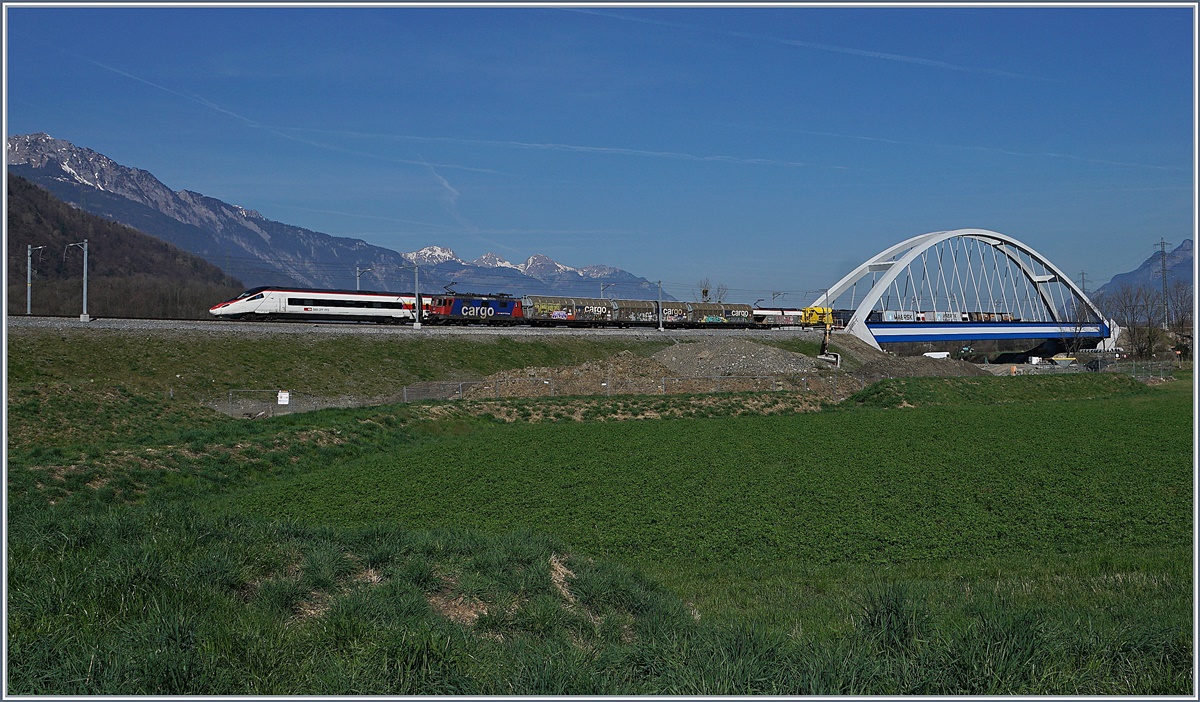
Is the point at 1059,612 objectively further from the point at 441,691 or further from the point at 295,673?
the point at 295,673

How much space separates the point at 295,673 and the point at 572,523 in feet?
32.9

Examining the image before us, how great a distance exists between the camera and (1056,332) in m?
112

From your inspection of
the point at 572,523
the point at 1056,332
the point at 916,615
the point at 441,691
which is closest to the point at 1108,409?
the point at 572,523

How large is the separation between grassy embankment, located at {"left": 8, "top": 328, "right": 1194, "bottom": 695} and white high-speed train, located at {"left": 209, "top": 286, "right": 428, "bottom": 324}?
3828cm

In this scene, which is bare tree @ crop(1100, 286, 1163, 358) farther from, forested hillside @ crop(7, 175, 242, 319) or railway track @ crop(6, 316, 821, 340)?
forested hillside @ crop(7, 175, 242, 319)

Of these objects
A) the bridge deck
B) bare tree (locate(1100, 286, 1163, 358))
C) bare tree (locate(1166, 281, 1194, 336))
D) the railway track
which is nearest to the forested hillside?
the railway track

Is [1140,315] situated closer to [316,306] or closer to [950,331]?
[950,331]

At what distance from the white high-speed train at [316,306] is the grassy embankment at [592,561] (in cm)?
3828

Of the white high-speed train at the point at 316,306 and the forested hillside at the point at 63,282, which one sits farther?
the forested hillside at the point at 63,282

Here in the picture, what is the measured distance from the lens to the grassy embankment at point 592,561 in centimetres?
638

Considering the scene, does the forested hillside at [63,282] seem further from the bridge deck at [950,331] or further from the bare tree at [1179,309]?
the bare tree at [1179,309]

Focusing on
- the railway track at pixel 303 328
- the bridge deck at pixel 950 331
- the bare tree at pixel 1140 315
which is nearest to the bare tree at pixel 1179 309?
the bare tree at pixel 1140 315

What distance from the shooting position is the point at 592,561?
1186cm

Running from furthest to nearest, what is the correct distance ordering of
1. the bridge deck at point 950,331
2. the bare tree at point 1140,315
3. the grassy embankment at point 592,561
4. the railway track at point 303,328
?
the bare tree at point 1140,315 → the bridge deck at point 950,331 → the railway track at point 303,328 → the grassy embankment at point 592,561
